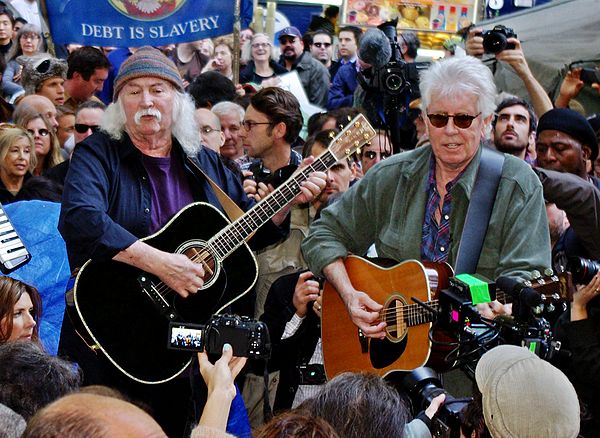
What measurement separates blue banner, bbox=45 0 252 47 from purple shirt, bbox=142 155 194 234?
3.56 meters

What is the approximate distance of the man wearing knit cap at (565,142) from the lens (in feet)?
18.6

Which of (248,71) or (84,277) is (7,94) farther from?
(84,277)

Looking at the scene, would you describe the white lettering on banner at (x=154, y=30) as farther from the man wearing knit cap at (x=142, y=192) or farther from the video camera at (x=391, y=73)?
the man wearing knit cap at (x=142, y=192)

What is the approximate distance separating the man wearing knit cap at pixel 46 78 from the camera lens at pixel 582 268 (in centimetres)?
595

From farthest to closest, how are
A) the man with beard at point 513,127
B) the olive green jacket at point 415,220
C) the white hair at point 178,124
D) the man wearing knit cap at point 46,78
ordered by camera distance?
the man wearing knit cap at point 46,78
the man with beard at point 513,127
the white hair at point 178,124
the olive green jacket at point 415,220

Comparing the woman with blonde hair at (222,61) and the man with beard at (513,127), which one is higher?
the woman with blonde hair at (222,61)

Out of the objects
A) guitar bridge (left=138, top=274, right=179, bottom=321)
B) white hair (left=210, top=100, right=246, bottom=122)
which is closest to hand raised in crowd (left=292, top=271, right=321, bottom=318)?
guitar bridge (left=138, top=274, right=179, bottom=321)

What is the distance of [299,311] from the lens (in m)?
4.98

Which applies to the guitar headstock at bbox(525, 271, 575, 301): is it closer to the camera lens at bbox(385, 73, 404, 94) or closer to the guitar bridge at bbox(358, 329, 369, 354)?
the guitar bridge at bbox(358, 329, 369, 354)

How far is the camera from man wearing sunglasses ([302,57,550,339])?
4.09m

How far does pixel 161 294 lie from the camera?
4.55 meters

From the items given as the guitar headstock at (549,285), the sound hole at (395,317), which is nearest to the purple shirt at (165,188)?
the sound hole at (395,317)

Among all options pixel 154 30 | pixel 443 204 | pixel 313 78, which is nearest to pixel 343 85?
pixel 313 78

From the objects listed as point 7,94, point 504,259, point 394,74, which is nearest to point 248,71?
point 7,94
